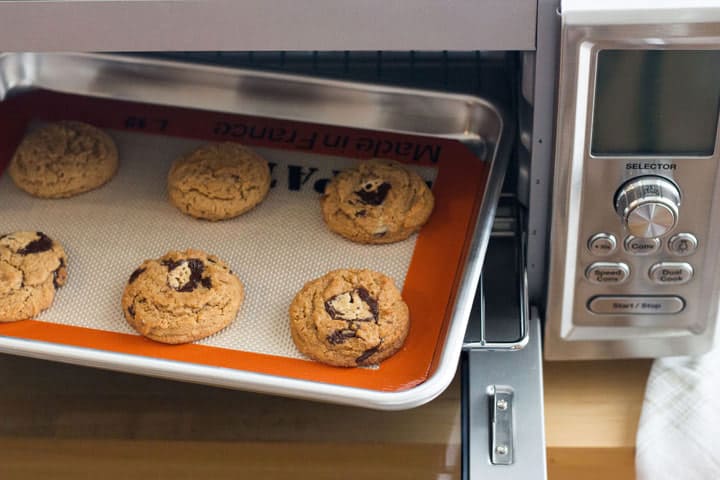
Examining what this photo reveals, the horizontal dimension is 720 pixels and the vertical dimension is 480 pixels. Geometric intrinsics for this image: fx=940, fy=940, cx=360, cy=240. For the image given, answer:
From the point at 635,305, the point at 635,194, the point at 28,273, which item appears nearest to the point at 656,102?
the point at 635,194

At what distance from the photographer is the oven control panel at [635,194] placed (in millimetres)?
682

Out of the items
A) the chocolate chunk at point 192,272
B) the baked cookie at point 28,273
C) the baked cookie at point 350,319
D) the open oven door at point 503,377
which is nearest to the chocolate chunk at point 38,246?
the baked cookie at point 28,273

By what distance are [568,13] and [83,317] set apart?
0.51m

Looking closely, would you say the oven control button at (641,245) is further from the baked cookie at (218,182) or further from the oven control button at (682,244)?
the baked cookie at (218,182)

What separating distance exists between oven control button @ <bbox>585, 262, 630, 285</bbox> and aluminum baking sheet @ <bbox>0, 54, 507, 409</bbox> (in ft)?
0.31

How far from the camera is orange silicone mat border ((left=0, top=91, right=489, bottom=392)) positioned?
2.68 feet

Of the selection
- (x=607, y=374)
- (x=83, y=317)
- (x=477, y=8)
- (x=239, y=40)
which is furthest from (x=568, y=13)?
(x=83, y=317)

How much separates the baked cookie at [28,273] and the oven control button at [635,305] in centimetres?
50

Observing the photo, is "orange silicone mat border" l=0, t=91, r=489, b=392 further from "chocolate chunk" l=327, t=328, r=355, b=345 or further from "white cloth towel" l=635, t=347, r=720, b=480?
"white cloth towel" l=635, t=347, r=720, b=480

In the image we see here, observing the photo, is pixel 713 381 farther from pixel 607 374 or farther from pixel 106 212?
pixel 106 212

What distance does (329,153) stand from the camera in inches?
39.7

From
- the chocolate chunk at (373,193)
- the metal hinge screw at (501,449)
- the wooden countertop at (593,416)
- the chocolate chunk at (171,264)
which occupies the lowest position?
the wooden countertop at (593,416)

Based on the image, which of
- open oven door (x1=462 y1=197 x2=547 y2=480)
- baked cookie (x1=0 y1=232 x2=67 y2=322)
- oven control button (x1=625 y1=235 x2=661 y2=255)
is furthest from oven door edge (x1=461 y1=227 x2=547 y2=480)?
baked cookie (x1=0 y1=232 x2=67 y2=322)

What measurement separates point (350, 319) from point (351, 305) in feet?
0.05
